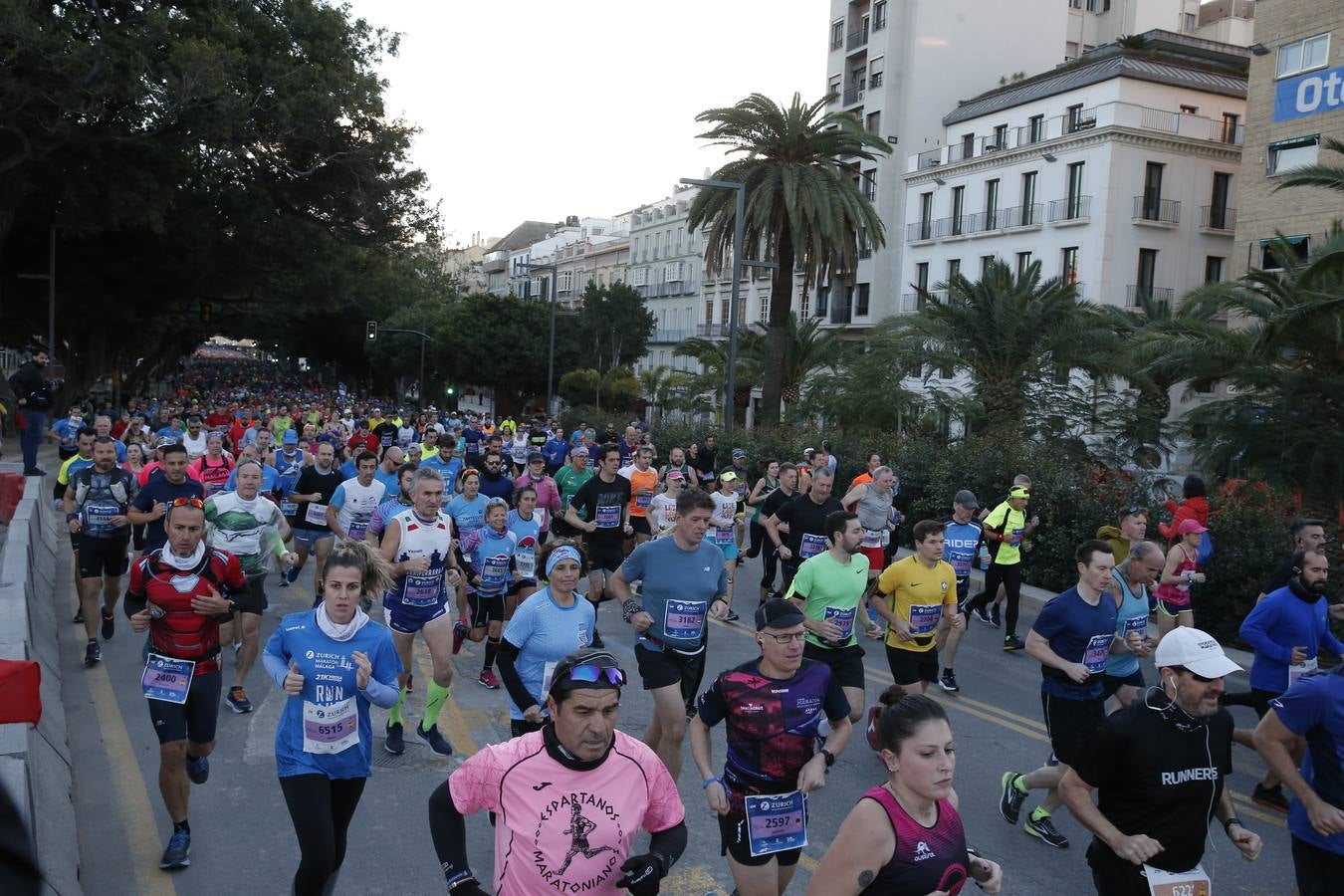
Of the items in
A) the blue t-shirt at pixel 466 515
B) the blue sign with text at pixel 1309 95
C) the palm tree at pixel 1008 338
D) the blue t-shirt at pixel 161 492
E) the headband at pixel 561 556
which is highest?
the blue sign with text at pixel 1309 95

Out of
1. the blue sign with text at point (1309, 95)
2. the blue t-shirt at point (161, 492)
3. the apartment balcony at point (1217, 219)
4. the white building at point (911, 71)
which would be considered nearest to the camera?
the blue t-shirt at point (161, 492)

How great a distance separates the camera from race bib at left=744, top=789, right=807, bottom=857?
4.81 m

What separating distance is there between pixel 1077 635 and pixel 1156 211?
124 feet

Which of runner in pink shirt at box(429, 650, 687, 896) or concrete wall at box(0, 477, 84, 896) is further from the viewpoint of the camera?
concrete wall at box(0, 477, 84, 896)

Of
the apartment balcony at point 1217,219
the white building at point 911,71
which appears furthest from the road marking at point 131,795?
the white building at point 911,71

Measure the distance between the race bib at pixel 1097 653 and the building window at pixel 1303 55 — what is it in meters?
31.2

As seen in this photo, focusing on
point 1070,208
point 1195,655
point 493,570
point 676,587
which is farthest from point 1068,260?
point 1195,655

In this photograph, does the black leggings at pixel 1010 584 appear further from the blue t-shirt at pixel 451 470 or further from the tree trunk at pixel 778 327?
the tree trunk at pixel 778 327

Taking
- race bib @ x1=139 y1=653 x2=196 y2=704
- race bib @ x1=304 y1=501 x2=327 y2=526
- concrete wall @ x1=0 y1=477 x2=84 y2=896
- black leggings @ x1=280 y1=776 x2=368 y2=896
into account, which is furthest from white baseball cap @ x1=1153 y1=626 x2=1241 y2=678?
race bib @ x1=304 y1=501 x2=327 y2=526

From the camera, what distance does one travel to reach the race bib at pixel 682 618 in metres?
6.78

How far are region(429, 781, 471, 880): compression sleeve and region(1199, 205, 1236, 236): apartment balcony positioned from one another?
141 ft

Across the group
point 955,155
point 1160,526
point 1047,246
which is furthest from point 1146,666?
point 955,155

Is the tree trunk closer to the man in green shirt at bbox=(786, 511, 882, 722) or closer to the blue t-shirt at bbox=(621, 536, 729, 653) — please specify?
the man in green shirt at bbox=(786, 511, 882, 722)

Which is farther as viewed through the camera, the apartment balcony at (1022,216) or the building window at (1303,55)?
the apartment balcony at (1022,216)
